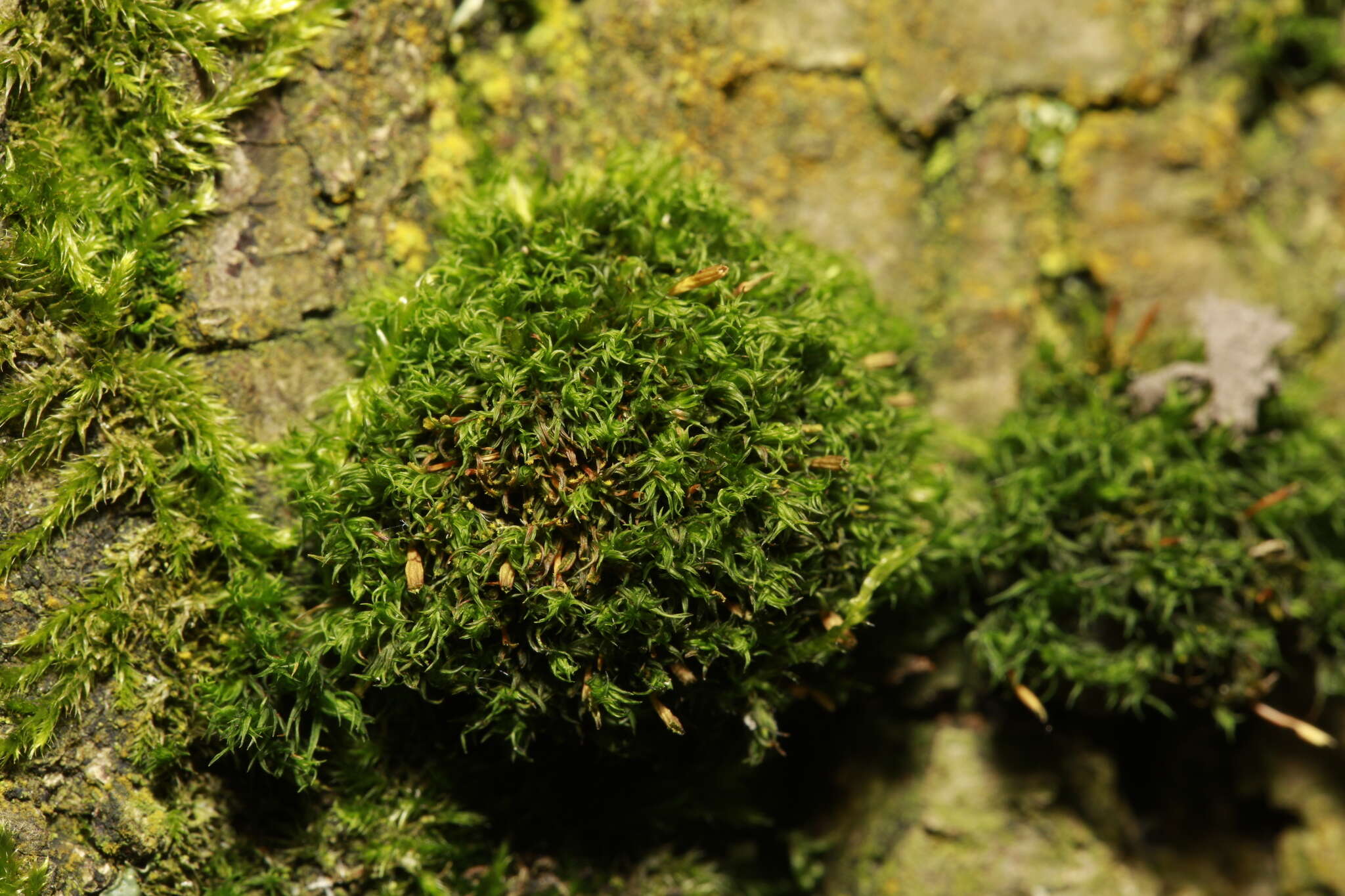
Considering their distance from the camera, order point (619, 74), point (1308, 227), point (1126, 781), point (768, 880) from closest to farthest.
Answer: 1. point (619, 74)
2. point (768, 880)
3. point (1126, 781)
4. point (1308, 227)

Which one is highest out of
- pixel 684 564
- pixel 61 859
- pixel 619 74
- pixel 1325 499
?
pixel 619 74

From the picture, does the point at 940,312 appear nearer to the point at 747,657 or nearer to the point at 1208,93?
the point at 1208,93

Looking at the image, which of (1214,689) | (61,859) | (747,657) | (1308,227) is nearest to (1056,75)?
(1308,227)

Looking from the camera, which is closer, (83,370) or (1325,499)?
(83,370)

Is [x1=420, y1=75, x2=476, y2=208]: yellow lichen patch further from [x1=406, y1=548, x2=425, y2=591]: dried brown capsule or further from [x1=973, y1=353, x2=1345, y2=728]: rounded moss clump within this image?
[x1=973, y1=353, x2=1345, y2=728]: rounded moss clump

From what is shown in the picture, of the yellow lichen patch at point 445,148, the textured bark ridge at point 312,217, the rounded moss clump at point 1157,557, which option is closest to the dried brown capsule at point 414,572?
the textured bark ridge at point 312,217

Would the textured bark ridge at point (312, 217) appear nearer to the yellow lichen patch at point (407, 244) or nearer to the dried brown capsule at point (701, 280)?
the yellow lichen patch at point (407, 244)

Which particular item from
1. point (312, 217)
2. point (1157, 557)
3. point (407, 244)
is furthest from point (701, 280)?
point (1157, 557)
